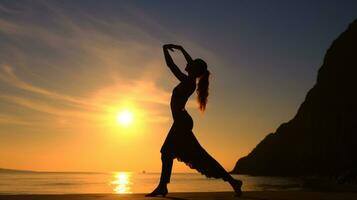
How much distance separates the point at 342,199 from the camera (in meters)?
8.38

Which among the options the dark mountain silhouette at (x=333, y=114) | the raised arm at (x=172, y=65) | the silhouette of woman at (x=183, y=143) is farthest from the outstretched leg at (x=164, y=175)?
the dark mountain silhouette at (x=333, y=114)

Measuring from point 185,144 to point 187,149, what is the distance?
0.10 metres

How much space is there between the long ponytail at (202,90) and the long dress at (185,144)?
0.44 meters

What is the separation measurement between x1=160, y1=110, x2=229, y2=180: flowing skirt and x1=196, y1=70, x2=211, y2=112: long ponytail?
552 millimetres

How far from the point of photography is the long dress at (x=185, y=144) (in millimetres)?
9148

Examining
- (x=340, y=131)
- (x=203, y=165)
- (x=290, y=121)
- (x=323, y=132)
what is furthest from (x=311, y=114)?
(x=203, y=165)

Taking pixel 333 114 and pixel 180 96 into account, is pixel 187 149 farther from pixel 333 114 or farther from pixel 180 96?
pixel 333 114

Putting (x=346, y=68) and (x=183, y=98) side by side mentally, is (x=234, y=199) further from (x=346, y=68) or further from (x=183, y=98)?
(x=346, y=68)

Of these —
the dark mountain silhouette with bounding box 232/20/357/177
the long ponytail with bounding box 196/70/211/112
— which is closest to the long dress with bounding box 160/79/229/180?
the long ponytail with bounding box 196/70/211/112

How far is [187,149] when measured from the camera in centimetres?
918

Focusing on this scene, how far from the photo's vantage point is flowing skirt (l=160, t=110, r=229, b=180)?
914 centimetres

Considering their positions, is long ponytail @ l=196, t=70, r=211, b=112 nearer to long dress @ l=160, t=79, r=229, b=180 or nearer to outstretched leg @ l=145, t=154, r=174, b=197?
long dress @ l=160, t=79, r=229, b=180

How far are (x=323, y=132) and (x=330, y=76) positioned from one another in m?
17.1

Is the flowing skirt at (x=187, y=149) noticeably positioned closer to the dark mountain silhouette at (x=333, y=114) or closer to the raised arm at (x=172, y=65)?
the raised arm at (x=172, y=65)
